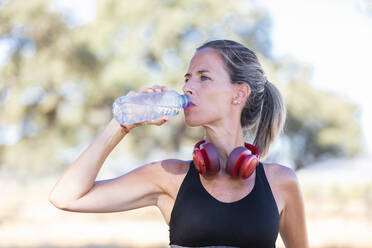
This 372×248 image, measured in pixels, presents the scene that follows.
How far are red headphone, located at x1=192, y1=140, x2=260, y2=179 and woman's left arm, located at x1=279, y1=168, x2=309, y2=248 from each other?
8.1 inches

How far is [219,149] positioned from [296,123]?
60.0ft

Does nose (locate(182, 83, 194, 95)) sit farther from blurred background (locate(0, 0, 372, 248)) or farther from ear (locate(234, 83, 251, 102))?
blurred background (locate(0, 0, 372, 248))

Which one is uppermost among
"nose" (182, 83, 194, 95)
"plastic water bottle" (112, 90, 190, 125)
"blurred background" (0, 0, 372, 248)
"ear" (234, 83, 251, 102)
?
"blurred background" (0, 0, 372, 248)

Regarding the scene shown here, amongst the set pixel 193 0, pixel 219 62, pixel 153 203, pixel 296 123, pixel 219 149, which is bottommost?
pixel 153 203

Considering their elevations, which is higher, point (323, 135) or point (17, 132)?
point (323, 135)

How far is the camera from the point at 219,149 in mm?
2062

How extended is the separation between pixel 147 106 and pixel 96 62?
47.3 feet

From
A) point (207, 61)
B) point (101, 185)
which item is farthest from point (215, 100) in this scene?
point (101, 185)

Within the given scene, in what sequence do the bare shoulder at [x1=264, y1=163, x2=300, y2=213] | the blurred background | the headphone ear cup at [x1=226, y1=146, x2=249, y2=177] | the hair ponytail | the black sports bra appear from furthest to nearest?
the blurred background, the hair ponytail, the bare shoulder at [x1=264, y1=163, x2=300, y2=213], the headphone ear cup at [x1=226, y1=146, x2=249, y2=177], the black sports bra

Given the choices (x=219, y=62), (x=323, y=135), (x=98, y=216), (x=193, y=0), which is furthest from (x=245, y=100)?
(x=323, y=135)

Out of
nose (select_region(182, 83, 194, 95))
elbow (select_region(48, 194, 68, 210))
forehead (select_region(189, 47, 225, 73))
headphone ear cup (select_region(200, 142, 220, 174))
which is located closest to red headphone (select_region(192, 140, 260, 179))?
headphone ear cup (select_region(200, 142, 220, 174))

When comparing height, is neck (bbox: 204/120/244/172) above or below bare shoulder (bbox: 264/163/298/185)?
above

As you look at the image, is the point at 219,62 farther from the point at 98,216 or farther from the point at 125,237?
the point at 98,216

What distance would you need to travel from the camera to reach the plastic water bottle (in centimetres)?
187
